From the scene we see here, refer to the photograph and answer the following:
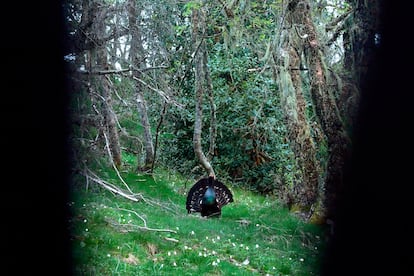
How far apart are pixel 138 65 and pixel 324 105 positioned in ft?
10.4

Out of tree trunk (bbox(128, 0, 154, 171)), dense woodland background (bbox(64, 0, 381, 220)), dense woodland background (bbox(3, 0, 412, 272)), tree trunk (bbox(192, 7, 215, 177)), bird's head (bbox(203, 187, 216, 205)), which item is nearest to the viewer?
dense woodland background (bbox(3, 0, 412, 272))

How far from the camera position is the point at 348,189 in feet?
12.5

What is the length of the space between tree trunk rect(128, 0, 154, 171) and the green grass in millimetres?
1566

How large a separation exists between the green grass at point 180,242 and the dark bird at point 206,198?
22 cm

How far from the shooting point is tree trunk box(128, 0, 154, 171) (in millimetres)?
5395

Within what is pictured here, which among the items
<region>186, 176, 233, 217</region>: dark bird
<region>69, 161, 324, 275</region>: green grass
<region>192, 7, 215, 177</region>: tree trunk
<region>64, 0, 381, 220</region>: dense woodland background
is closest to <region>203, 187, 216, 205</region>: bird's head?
<region>186, 176, 233, 217</region>: dark bird

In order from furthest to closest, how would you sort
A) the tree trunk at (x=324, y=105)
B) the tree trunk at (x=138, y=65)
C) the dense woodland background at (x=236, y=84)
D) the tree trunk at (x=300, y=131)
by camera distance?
the tree trunk at (x=300, y=131) → the tree trunk at (x=138, y=65) → the tree trunk at (x=324, y=105) → the dense woodland background at (x=236, y=84)

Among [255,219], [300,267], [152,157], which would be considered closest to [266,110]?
[152,157]

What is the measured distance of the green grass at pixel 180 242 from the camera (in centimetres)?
384

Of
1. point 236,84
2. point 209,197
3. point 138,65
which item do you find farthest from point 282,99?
point 236,84

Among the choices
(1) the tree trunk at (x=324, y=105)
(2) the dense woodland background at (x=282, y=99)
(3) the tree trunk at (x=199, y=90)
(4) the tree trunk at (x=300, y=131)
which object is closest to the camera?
(2) the dense woodland background at (x=282, y=99)

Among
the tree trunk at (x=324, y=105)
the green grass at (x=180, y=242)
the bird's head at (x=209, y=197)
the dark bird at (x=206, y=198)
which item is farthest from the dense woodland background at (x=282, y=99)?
the bird's head at (x=209, y=197)

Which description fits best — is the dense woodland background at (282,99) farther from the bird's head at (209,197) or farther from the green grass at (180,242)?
the bird's head at (209,197)

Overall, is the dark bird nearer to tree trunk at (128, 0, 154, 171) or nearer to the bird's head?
the bird's head
